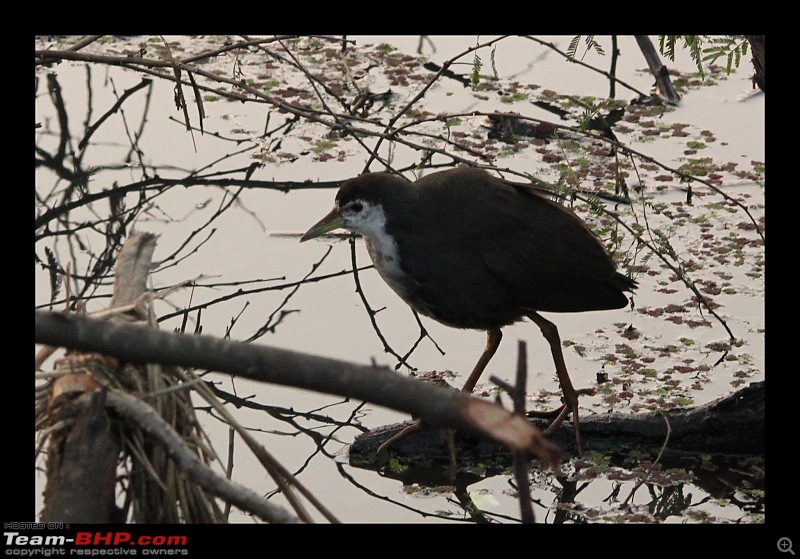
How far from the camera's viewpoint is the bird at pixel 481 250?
388cm

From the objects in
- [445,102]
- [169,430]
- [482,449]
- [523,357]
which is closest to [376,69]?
[445,102]

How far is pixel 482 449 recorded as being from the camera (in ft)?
13.0

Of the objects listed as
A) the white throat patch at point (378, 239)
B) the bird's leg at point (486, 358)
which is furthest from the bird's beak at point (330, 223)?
the bird's leg at point (486, 358)

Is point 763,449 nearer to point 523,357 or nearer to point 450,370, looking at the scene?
point 450,370

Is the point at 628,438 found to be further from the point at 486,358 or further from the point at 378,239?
the point at 378,239

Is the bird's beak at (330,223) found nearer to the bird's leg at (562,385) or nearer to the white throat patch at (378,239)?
the white throat patch at (378,239)

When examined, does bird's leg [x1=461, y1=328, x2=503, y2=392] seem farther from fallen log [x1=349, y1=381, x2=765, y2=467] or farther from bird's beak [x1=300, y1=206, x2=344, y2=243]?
bird's beak [x1=300, y1=206, x2=344, y2=243]

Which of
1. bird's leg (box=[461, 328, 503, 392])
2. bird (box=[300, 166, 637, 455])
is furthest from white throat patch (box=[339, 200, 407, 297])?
bird's leg (box=[461, 328, 503, 392])

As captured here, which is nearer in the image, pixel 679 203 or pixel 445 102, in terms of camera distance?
pixel 679 203

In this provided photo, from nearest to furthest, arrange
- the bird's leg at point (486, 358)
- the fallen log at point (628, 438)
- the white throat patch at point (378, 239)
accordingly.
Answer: the fallen log at point (628, 438) < the white throat patch at point (378, 239) < the bird's leg at point (486, 358)

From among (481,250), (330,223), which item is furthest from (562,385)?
(330,223)

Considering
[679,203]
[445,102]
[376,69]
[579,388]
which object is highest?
[376,69]

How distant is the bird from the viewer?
12.7 feet
